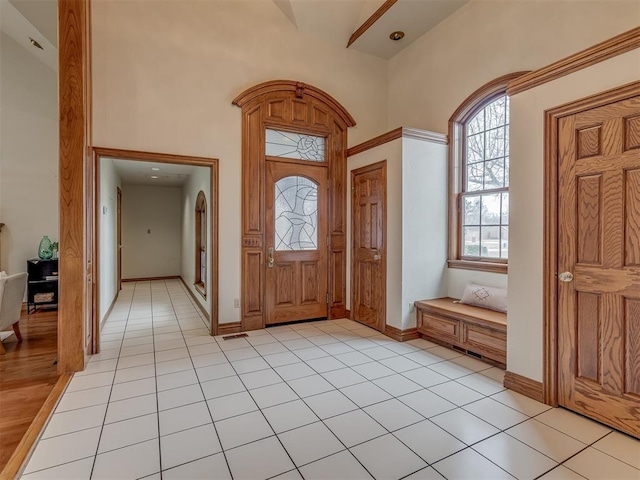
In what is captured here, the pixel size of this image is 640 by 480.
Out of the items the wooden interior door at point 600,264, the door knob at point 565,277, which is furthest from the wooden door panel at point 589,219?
the door knob at point 565,277

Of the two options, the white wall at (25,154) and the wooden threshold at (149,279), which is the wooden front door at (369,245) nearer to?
the white wall at (25,154)

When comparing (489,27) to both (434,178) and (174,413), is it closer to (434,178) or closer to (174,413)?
(434,178)

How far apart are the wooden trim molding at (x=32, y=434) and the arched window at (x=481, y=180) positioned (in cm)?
400

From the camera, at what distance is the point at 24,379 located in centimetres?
285

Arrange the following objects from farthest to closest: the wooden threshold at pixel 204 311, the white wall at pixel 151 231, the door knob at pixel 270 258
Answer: the white wall at pixel 151 231, the door knob at pixel 270 258, the wooden threshold at pixel 204 311

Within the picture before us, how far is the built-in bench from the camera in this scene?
3018mm

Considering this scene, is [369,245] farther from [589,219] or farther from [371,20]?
[371,20]

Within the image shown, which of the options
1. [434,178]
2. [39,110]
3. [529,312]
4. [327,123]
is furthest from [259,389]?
[39,110]

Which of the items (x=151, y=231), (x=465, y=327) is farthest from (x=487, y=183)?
(x=151, y=231)

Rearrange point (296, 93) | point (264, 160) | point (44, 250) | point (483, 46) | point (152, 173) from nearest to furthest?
1. point (483, 46)
2. point (264, 160)
3. point (296, 93)
4. point (44, 250)
5. point (152, 173)

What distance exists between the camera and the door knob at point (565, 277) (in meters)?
2.29

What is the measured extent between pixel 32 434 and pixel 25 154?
545 cm

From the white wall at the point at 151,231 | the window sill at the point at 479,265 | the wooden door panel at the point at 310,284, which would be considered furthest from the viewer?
the white wall at the point at 151,231

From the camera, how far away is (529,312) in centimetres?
253
